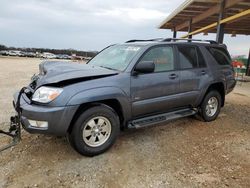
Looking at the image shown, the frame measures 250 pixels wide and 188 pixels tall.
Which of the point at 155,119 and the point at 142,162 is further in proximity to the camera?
the point at 155,119

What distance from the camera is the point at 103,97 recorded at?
341 centimetres

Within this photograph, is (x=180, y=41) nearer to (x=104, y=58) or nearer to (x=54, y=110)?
(x=104, y=58)

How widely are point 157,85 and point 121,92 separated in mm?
780

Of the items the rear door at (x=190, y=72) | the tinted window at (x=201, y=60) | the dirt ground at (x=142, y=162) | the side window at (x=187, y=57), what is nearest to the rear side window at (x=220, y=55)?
the tinted window at (x=201, y=60)

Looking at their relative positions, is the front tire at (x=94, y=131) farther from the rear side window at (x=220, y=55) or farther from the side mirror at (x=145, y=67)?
the rear side window at (x=220, y=55)

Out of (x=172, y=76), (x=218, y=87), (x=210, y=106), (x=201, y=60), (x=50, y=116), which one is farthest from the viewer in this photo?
(x=218, y=87)

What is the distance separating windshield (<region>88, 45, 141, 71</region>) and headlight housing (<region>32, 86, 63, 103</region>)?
1177 mm

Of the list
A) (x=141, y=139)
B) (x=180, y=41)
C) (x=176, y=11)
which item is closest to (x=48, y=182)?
(x=141, y=139)

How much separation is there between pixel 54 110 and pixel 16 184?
3.21 ft

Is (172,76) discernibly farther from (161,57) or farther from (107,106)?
(107,106)

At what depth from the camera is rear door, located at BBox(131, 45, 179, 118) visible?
384 cm

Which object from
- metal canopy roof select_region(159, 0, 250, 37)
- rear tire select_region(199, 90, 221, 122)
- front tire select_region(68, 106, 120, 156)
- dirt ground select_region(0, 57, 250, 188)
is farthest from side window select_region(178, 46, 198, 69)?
metal canopy roof select_region(159, 0, 250, 37)

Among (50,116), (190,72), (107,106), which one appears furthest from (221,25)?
(50,116)

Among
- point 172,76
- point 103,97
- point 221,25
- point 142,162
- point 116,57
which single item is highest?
point 221,25
